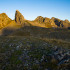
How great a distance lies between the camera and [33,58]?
31.1 ft

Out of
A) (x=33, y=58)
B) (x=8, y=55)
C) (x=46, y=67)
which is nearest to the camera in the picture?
(x=46, y=67)

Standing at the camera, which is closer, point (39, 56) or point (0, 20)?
point (39, 56)

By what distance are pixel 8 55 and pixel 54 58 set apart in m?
6.24

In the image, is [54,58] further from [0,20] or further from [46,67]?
[0,20]

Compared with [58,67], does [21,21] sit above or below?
above

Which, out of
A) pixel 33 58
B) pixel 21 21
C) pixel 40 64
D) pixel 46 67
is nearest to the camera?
pixel 46 67

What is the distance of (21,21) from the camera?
643 feet

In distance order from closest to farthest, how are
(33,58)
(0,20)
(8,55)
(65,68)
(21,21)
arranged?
(65,68), (33,58), (8,55), (0,20), (21,21)

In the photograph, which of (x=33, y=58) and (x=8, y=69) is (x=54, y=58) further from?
(x=8, y=69)

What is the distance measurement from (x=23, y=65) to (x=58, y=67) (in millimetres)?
3605

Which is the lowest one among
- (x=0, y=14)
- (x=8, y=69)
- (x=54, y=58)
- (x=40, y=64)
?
(x=8, y=69)

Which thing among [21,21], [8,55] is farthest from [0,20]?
[8,55]

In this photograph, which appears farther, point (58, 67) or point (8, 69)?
point (8, 69)

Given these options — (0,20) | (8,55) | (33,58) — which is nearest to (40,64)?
(33,58)
